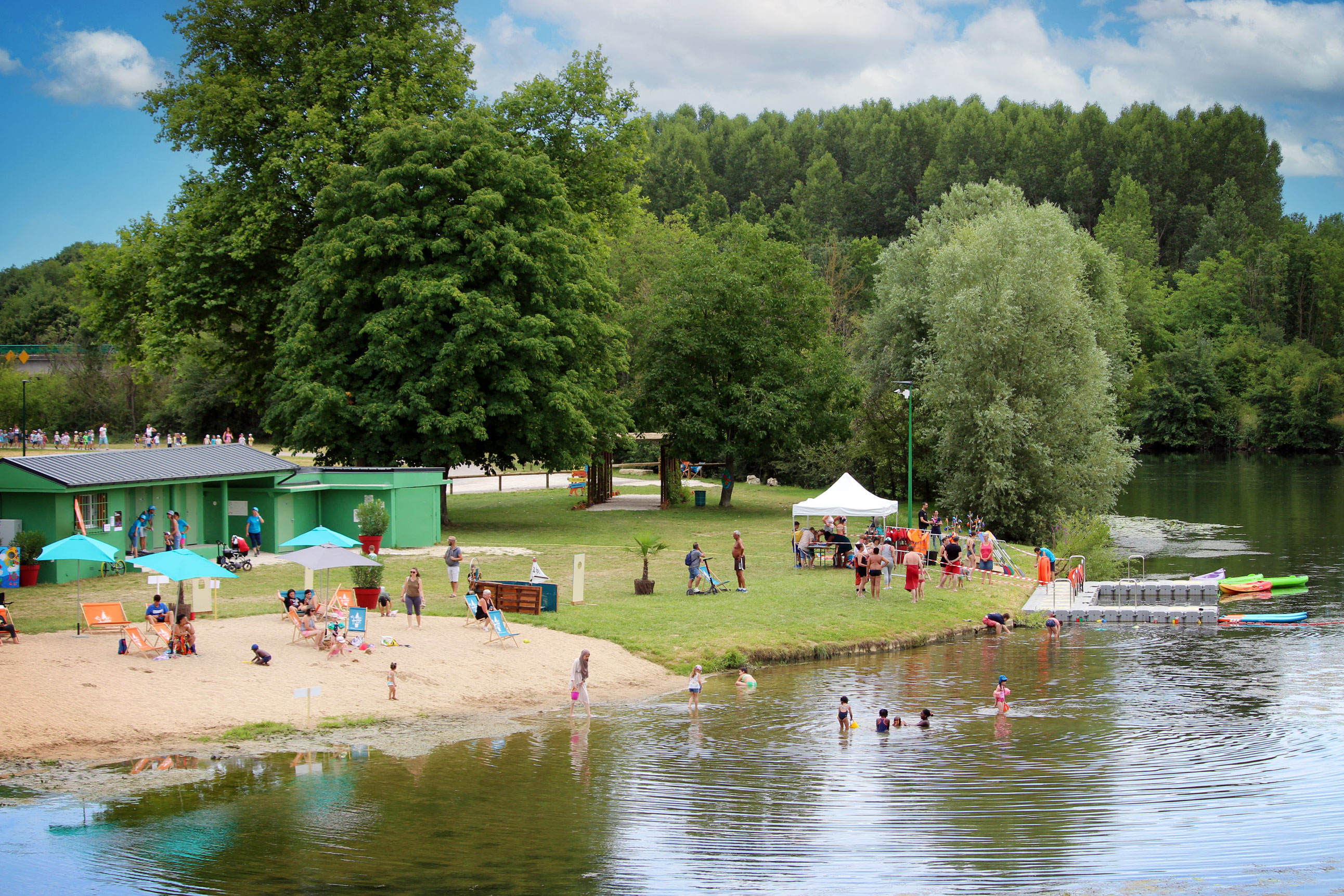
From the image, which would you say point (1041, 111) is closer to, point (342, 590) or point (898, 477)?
point (898, 477)

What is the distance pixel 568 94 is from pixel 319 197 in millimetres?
11620

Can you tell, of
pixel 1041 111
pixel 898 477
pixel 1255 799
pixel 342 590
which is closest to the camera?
pixel 1255 799

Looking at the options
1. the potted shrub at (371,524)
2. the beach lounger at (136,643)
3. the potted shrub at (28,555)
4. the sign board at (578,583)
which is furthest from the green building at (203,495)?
the sign board at (578,583)

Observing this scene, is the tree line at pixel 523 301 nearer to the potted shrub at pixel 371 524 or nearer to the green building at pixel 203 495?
the green building at pixel 203 495

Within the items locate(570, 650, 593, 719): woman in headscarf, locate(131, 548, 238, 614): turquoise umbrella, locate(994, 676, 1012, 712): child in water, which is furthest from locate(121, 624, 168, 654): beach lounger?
locate(994, 676, 1012, 712): child in water

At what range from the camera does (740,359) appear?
154ft

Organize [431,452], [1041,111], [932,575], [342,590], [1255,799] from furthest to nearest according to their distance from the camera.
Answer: [1041,111] → [431,452] → [932,575] → [342,590] → [1255,799]

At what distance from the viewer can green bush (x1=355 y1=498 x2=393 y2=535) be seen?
1288 inches

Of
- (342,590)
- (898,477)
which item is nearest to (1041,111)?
(898,477)

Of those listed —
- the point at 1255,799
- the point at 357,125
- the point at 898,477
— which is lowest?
the point at 1255,799

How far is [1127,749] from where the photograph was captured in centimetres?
1738

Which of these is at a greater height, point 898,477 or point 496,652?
point 898,477

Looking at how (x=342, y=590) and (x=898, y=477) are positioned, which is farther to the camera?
(x=898, y=477)

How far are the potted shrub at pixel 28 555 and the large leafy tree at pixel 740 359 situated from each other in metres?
25.2
